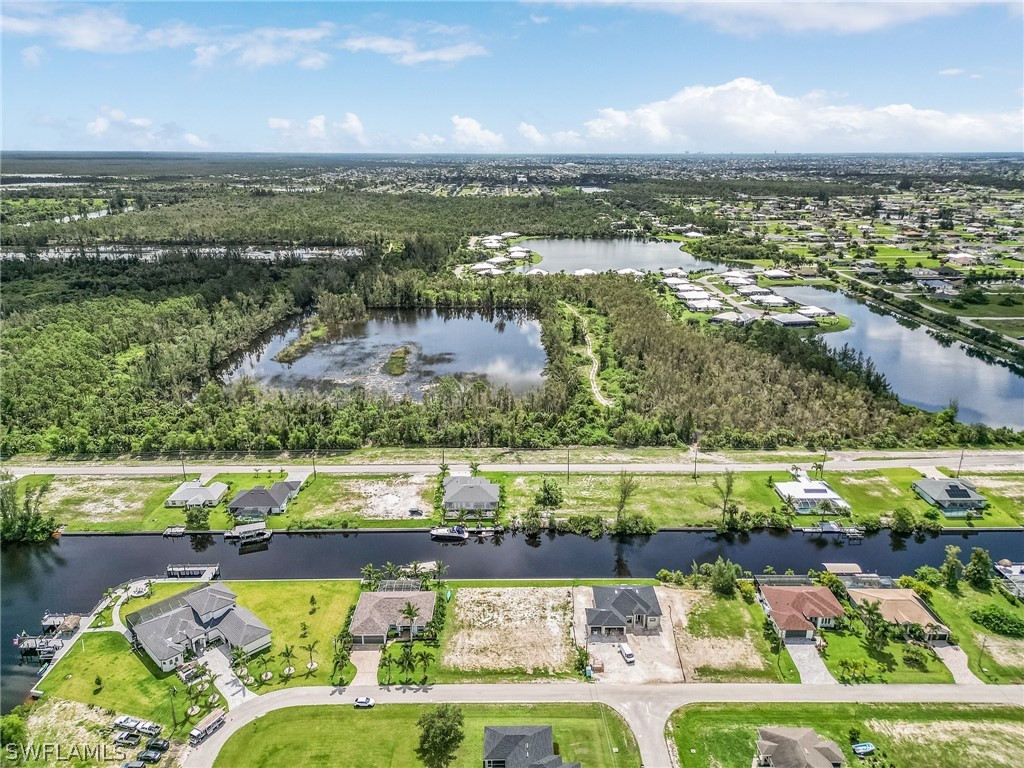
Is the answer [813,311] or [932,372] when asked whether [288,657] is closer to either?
[932,372]

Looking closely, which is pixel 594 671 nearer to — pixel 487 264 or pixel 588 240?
pixel 487 264

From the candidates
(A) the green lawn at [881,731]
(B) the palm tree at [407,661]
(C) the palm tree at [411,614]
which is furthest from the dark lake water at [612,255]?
(A) the green lawn at [881,731]

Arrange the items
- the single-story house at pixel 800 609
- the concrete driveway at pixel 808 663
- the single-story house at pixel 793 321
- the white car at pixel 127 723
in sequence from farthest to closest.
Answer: the single-story house at pixel 793 321 → the single-story house at pixel 800 609 → the concrete driveway at pixel 808 663 → the white car at pixel 127 723

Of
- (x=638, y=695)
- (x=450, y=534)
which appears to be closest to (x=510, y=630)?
(x=638, y=695)

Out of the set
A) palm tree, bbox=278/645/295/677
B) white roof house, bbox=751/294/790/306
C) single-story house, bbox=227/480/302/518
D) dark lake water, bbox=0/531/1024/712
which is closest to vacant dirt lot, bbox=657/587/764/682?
dark lake water, bbox=0/531/1024/712

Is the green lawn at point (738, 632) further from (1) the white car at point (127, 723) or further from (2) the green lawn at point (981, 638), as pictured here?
(1) the white car at point (127, 723)

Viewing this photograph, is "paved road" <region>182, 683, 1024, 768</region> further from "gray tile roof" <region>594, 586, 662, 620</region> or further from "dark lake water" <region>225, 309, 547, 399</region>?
"dark lake water" <region>225, 309, 547, 399</region>
